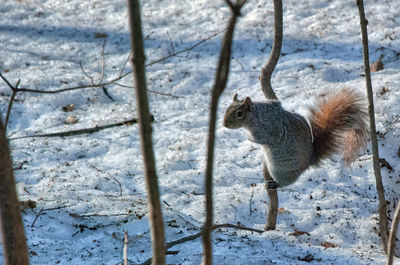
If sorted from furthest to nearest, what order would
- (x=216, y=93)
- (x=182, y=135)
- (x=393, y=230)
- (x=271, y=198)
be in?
(x=182, y=135) < (x=271, y=198) < (x=393, y=230) < (x=216, y=93)

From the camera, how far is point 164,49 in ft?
17.9

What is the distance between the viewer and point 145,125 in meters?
0.75

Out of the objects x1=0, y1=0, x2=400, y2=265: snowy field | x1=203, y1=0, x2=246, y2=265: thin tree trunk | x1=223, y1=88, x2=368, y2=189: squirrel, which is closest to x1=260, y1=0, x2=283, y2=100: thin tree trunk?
x1=223, y1=88, x2=368, y2=189: squirrel

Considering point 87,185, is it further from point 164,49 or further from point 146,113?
point 146,113

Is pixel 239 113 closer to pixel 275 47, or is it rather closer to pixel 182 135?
pixel 275 47

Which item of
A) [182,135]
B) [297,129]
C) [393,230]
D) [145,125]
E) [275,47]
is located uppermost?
[275,47]

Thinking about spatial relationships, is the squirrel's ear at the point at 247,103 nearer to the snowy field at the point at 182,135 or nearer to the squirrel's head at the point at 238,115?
the squirrel's head at the point at 238,115

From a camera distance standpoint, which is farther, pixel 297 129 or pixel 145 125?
pixel 297 129

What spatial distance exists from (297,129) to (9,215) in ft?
5.82

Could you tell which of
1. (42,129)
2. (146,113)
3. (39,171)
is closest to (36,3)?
(42,129)

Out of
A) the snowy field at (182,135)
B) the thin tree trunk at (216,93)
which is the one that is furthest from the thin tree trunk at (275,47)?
the thin tree trunk at (216,93)

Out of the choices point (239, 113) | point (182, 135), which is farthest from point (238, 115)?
point (182, 135)

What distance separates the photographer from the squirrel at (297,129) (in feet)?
8.76

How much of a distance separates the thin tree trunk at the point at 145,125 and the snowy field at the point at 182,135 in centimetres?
115
